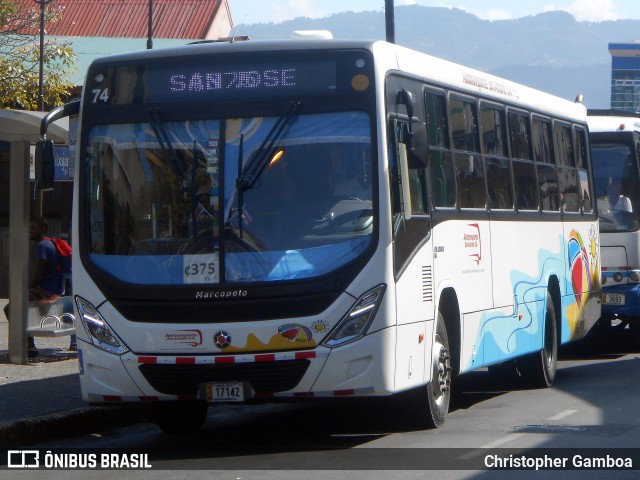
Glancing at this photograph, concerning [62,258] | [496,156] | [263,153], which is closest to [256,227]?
[263,153]

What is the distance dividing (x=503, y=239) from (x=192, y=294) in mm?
4309

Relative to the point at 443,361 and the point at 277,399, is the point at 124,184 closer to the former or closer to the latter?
the point at 277,399

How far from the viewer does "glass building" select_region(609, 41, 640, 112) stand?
389 feet

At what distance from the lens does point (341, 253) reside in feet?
30.9

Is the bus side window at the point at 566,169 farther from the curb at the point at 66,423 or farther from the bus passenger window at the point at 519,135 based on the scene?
the curb at the point at 66,423

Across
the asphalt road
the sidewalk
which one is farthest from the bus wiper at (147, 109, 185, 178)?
the sidewalk

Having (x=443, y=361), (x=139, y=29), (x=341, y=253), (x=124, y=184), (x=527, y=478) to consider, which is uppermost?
(x=139, y=29)

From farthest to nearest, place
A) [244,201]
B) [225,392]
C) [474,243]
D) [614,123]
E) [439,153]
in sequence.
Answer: [614,123], [474,243], [439,153], [244,201], [225,392]

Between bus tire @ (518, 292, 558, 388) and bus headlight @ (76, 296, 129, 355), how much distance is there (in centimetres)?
602

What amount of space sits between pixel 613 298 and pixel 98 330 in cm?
999

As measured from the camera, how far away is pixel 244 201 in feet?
31.4

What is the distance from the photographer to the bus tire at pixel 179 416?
10906mm

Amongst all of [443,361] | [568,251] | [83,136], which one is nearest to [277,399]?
[443,361]

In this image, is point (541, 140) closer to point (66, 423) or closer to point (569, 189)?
point (569, 189)
